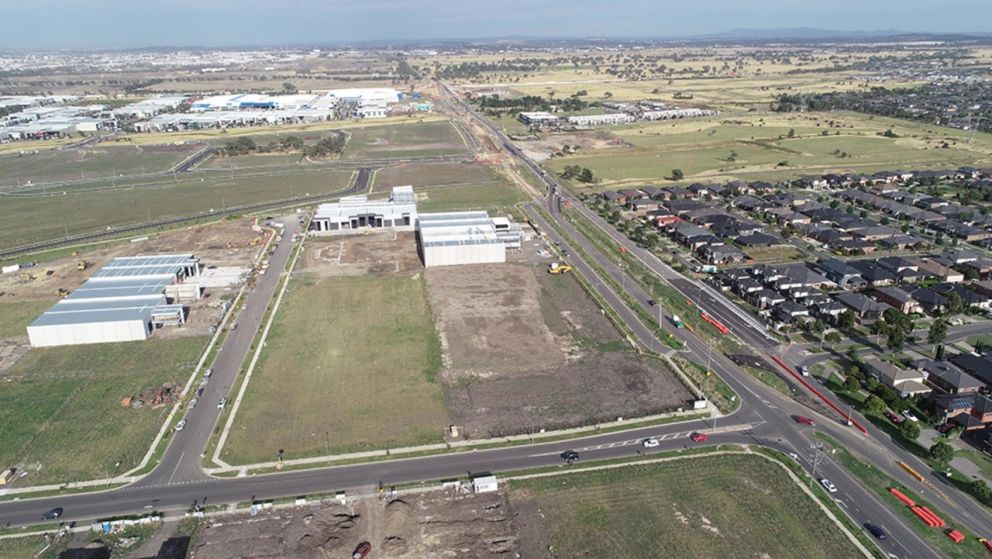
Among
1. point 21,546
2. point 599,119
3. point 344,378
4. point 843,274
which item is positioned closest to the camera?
point 21,546

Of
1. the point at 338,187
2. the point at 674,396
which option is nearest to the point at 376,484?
the point at 674,396

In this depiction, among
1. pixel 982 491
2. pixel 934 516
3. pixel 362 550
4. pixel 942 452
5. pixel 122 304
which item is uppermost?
pixel 122 304

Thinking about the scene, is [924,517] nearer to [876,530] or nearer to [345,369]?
[876,530]

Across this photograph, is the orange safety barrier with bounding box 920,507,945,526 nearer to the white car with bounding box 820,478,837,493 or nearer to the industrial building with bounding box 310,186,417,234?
the white car with bounding box 820,478,837,493

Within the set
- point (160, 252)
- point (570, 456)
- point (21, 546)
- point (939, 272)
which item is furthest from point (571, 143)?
point (21, 546)

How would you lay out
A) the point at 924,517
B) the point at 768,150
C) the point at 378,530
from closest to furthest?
the point at 378,530 → the point at 924,517 → the point at 768,150

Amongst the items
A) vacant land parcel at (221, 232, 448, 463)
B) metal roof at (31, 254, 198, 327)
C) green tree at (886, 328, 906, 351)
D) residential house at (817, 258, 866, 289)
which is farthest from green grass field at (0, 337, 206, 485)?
residential house at (817, 258, 866, 289)
